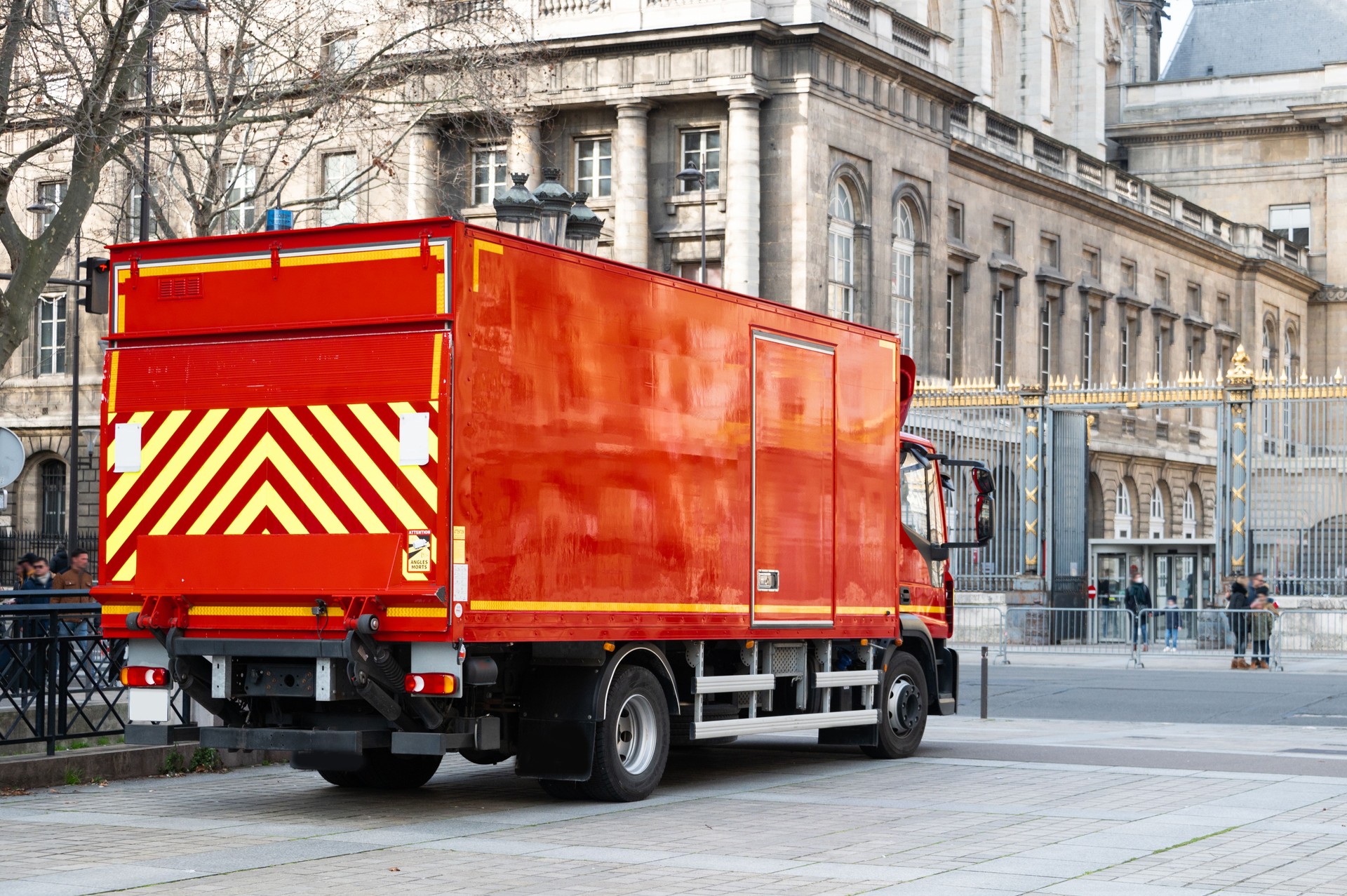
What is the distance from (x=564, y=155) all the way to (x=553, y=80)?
199 cm

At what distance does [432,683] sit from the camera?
11805 mm

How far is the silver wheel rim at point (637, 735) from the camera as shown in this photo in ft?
44.1

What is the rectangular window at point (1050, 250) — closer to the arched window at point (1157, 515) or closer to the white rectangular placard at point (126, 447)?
the arched window at point (1157, 515)

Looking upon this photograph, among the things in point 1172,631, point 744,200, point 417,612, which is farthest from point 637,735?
point 744,200

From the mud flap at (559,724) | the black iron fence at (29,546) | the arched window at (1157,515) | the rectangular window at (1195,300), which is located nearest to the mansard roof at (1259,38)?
the rectangular window at (1195,300)

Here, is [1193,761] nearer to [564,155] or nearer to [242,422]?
[242,422]

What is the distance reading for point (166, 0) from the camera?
64.5 ft

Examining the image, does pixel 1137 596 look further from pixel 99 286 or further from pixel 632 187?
pixel 99 286

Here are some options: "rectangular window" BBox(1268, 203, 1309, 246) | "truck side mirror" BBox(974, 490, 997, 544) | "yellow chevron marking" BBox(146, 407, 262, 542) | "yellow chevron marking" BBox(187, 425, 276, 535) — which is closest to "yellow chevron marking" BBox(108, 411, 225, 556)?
"yellow chevron marking" BBox(146, 407, 262, 542)

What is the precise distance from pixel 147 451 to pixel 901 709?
6943mm

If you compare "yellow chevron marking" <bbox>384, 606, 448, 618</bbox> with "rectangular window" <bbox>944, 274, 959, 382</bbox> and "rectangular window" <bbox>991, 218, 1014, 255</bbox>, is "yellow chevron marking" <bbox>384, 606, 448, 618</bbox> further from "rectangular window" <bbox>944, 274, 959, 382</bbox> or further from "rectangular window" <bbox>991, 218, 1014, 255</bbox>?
"rectangular window" <bbox>991, 218, 1014, 255</bbox>

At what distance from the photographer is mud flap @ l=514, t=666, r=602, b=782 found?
12828 mm

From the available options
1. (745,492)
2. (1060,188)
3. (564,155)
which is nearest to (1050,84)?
(1060,188)

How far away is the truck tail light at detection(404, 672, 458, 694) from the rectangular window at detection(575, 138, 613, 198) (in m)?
35.7
